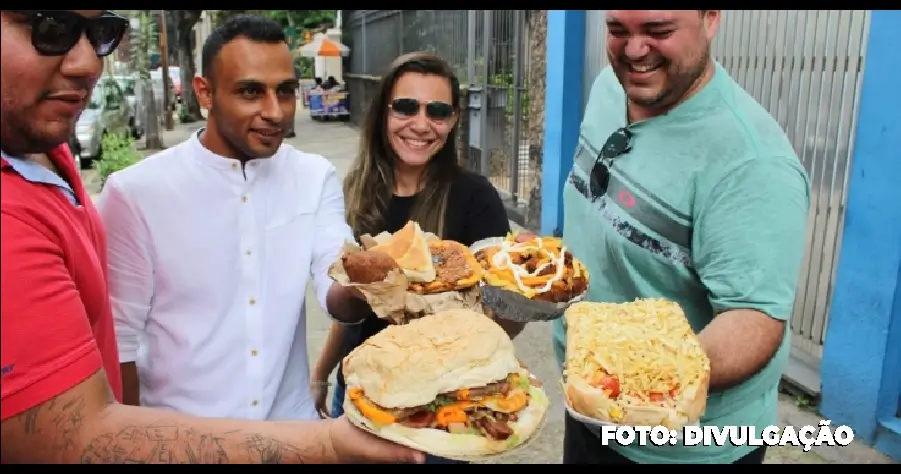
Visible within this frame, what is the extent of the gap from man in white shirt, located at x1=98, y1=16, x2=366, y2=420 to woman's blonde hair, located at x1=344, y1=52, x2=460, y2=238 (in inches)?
31.7

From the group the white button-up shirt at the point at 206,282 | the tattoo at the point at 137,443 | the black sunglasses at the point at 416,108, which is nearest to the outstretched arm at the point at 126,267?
the white button-up shirt at the point at 206,282

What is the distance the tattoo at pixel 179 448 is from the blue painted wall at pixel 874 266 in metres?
4.06

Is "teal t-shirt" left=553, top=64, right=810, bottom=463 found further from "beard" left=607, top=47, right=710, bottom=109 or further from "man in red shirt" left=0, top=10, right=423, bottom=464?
"man in red shirt" left=0, top=10, right=423, bottom=464

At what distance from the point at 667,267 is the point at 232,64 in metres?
1.82

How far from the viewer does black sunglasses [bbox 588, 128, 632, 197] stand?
2814 millimetres

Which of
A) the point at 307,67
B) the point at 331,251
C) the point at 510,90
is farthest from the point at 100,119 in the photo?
the point at 307,67

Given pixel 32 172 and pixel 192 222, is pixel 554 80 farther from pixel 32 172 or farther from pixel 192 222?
pixel 32 172

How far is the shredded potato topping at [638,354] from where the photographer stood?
83.7 inches

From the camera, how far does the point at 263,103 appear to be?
2621 mm

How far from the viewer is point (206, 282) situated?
8.39 ft

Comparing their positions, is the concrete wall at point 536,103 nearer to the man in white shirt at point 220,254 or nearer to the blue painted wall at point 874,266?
the blue painted wall at point 874,266

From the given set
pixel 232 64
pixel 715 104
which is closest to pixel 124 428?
pixel 232 64

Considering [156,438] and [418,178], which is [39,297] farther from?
[418,178]

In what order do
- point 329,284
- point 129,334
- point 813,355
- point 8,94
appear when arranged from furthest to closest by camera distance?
point 813,355, point 329,284, point 129,334, point 8,94
